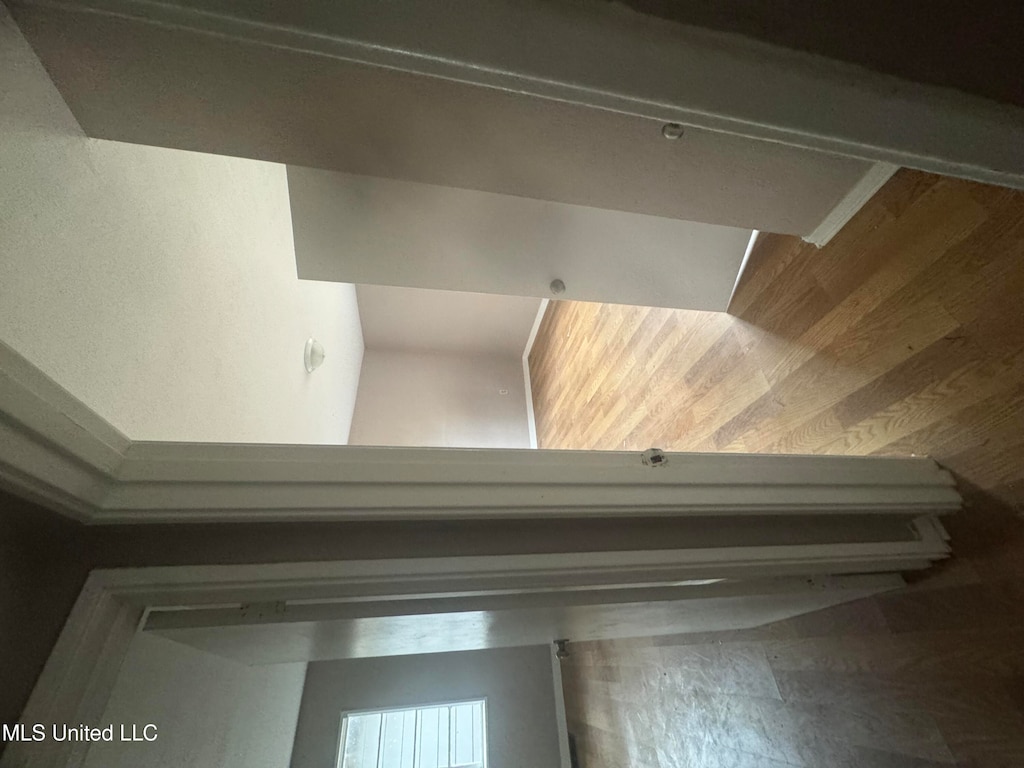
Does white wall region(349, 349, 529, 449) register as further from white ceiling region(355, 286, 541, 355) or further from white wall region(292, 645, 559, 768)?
white wall region(292, 645, 559, 768)

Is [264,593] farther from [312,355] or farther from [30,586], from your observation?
[312,355]

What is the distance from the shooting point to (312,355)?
2246 millimetres

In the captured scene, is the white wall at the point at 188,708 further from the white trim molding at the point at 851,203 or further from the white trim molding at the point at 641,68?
the white trim molding at the point at 851,203

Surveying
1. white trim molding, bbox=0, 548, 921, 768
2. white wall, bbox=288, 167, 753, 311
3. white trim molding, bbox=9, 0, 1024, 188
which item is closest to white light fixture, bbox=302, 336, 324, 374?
white wall, bbox=288, 167, 753, 311

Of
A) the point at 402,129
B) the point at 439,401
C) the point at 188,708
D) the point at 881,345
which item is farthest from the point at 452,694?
the point at 402,129

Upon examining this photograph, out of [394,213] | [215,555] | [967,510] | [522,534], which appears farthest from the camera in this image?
[394,213]

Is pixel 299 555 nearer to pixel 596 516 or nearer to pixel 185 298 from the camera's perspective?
pixel 596 516

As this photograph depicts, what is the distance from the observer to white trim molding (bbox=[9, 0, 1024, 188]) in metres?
0.34

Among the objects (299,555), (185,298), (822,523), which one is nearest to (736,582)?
(822,523)

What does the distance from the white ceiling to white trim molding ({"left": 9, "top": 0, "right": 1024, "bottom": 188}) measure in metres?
3.24

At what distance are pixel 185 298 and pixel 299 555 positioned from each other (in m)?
0.78

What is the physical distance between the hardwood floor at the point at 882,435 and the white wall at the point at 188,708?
1498mm

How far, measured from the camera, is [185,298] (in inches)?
44.1

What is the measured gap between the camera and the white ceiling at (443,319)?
368 cm
